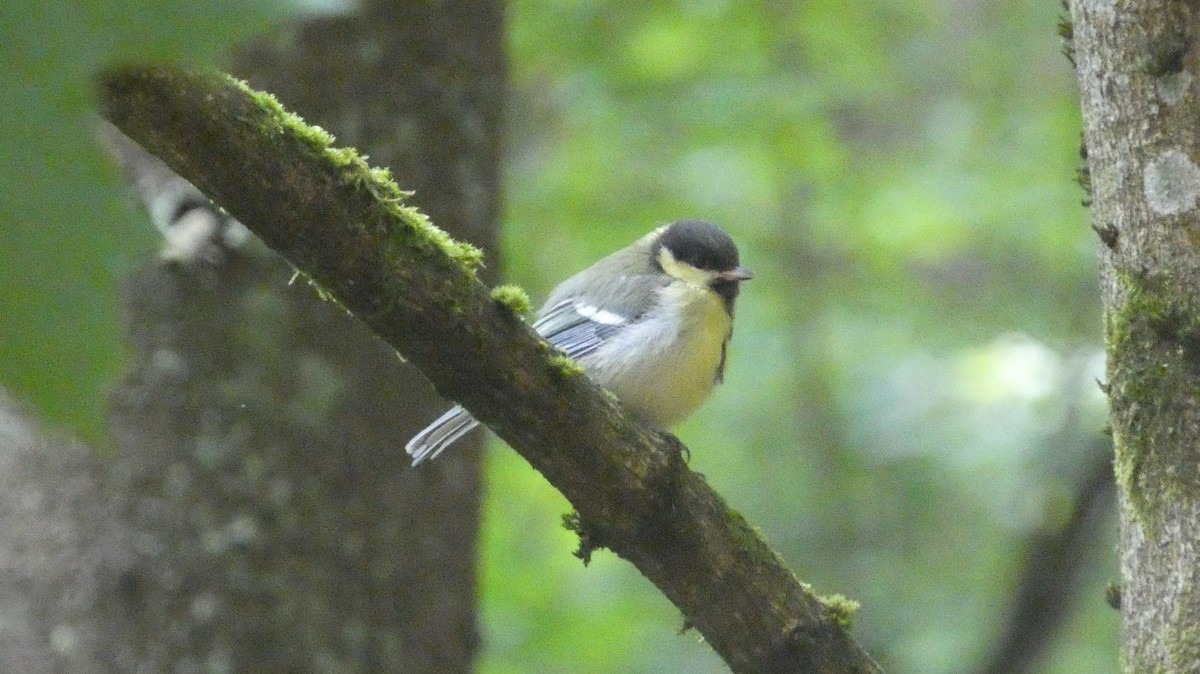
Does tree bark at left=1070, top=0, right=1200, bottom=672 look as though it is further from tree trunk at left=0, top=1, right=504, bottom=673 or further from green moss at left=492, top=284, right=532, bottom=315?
tree trunk at left=0, top=1, right=504, bottom=673

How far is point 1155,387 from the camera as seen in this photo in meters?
2.25

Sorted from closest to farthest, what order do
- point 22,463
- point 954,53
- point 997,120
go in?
1. point 22,463
2. point 997,120
3. point 954,53

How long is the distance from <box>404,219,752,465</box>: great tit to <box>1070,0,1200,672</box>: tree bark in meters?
1.52

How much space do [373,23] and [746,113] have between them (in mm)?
2795

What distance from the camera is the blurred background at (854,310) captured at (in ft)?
19.6

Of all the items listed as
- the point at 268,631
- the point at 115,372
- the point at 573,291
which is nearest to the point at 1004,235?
the point at 573,291

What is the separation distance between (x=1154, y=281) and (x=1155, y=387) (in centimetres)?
18

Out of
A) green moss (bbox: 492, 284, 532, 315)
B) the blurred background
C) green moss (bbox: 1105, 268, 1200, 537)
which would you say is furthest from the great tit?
the blurred background

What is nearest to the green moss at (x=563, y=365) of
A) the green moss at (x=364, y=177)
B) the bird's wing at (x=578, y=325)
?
the green moss at (x=364, y=177)

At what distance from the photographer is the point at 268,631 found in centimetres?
357

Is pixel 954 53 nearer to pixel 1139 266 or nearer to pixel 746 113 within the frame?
pixel 746 113

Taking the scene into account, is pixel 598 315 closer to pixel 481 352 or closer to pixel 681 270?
pixel 681 270

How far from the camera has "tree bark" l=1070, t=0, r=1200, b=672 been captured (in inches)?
86.2

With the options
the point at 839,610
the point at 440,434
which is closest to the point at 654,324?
the point at 440,434
